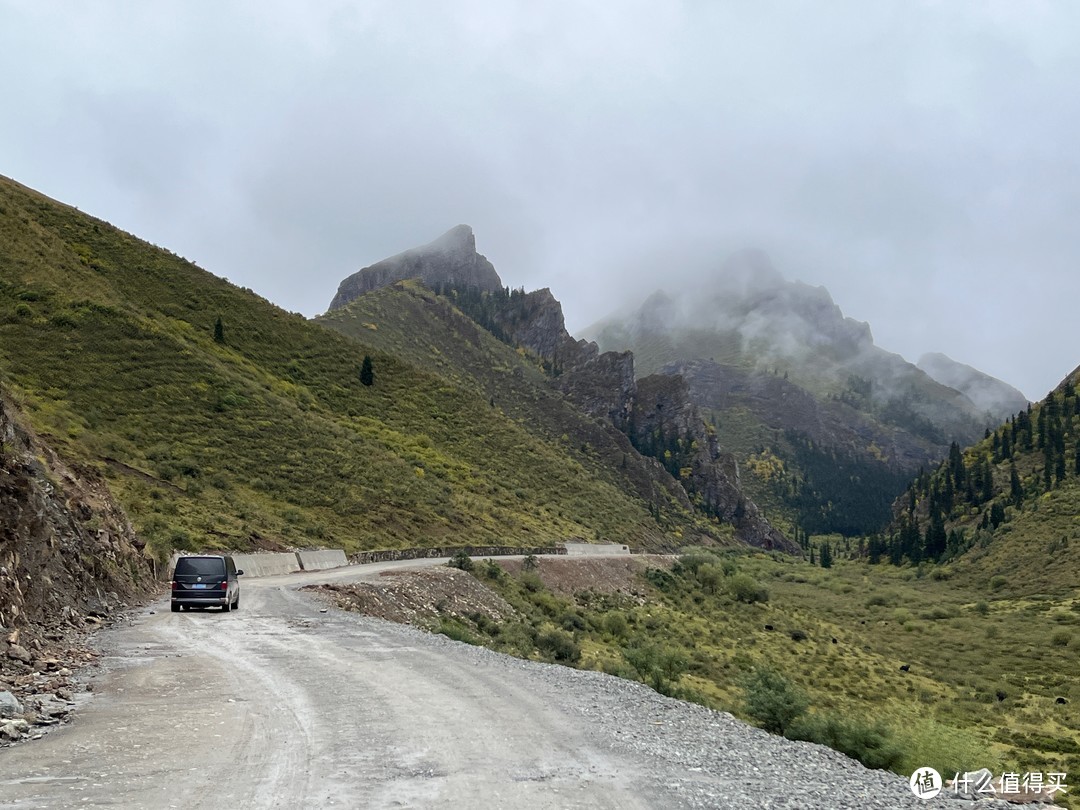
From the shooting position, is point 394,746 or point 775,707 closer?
point 394,746

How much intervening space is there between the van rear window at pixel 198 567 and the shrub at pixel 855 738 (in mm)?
16569

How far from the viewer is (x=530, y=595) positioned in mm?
39438

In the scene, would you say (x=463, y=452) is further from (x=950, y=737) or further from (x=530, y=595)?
(x=950, y=737)

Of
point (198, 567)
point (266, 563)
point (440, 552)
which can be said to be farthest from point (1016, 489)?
point (198, 567)

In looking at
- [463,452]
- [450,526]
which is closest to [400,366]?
[463,452]

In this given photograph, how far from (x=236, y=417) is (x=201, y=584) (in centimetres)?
3655

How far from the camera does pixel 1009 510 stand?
4099 inches

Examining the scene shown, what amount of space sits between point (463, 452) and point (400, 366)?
16755 millimetres

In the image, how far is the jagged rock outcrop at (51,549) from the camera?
605 inches

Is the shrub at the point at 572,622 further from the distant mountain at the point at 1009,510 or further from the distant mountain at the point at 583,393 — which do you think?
the distant mountain at the point at 583,393

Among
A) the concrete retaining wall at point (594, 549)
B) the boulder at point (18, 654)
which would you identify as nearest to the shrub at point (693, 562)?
the concrete retaining wall at point (594, 549)

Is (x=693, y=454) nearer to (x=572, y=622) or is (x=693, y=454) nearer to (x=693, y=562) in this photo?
(x=693, y=562)

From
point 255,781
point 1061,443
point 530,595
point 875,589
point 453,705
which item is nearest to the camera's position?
point 255,781

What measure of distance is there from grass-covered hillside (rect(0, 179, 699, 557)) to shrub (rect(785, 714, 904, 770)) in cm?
2605
